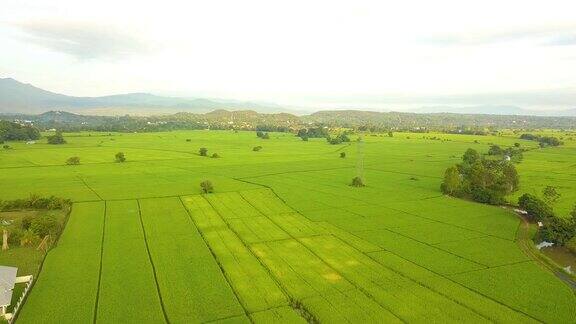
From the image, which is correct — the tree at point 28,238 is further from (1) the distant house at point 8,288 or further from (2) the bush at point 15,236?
(1) the distant house at point 8,288

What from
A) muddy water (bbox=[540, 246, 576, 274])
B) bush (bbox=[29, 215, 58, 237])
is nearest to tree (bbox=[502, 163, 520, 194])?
muddy water (bbox=[540, 246, 576, 274])

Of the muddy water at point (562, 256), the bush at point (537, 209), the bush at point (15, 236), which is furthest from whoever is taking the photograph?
the bush at point (537, 209)

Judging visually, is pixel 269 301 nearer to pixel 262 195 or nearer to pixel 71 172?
pixel 262 195

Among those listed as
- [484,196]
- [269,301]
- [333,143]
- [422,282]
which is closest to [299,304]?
[269,301]

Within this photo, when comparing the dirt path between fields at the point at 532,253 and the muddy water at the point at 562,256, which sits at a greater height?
the dirt path between fields at the point at 532,253

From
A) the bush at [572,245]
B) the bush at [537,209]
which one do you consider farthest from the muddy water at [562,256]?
the bush at [537,209]
